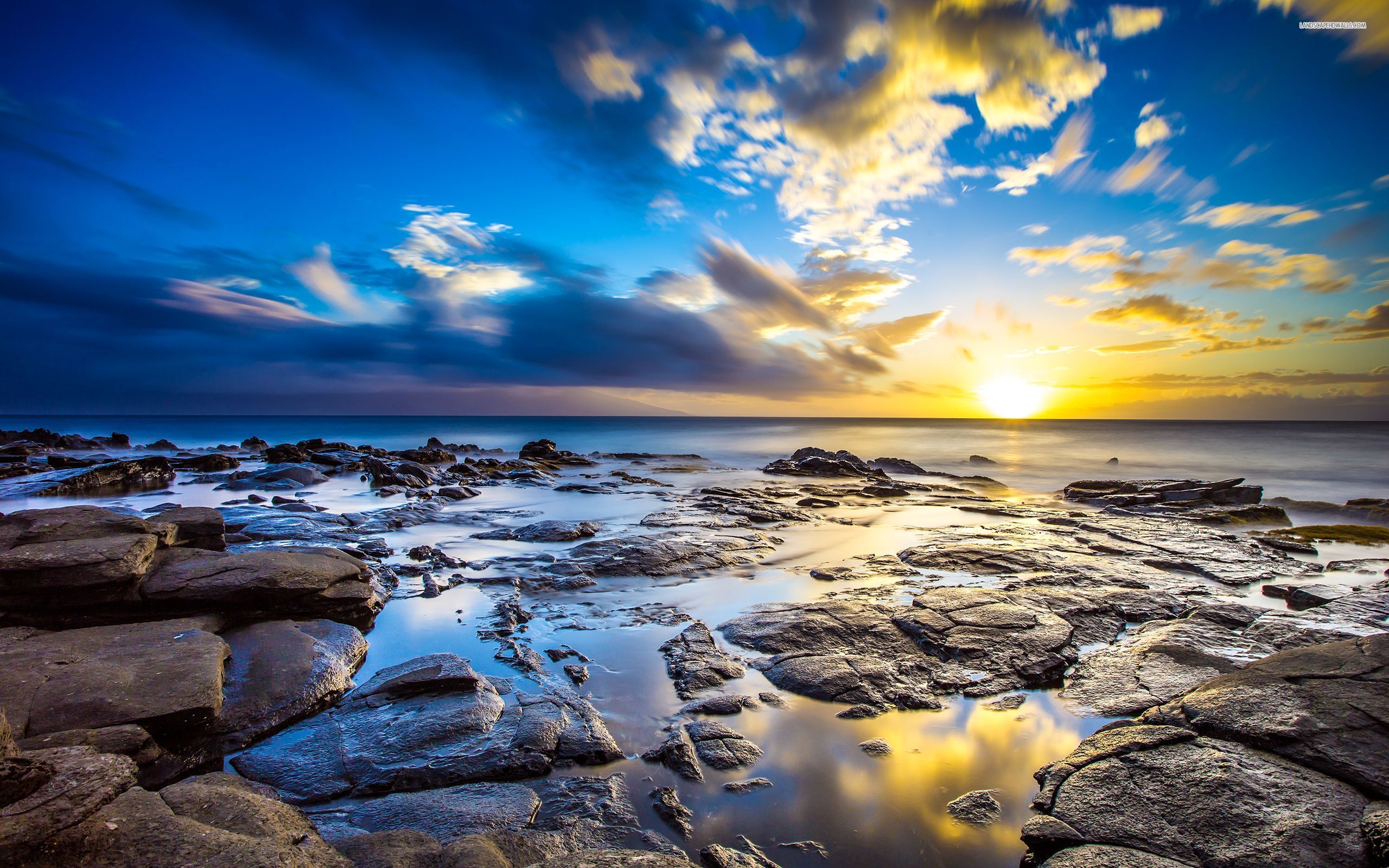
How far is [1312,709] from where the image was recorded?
3807 mm

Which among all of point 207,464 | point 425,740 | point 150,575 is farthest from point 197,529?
point 207,464

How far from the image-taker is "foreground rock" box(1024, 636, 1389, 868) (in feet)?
9.76

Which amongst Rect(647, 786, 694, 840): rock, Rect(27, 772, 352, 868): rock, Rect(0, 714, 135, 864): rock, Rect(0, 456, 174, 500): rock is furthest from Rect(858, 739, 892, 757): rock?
Rect(0, 456, 174, 500): rock

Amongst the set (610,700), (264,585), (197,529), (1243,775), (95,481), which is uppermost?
(197,529)

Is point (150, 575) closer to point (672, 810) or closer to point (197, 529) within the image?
point (197, 529)

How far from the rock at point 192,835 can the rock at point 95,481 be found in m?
21.2

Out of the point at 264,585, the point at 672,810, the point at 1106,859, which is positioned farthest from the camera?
the point at 264,585

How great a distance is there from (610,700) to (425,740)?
1.59m

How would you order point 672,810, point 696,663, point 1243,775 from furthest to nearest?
1. point 696,663
2. point 672,810
3. point 1243,775

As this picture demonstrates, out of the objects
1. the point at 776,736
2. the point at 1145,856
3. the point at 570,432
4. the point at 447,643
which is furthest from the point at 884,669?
the point at 570,432

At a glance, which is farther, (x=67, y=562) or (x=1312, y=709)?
(x=67, y=562)

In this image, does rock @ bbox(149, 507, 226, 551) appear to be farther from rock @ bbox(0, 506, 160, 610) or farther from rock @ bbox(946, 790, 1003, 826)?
rock @ bbox(946, 790, 1003, 826)

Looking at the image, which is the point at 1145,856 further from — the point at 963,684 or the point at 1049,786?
the point at 963,684

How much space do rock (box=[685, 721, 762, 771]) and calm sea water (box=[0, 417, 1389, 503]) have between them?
2536 centimetres
